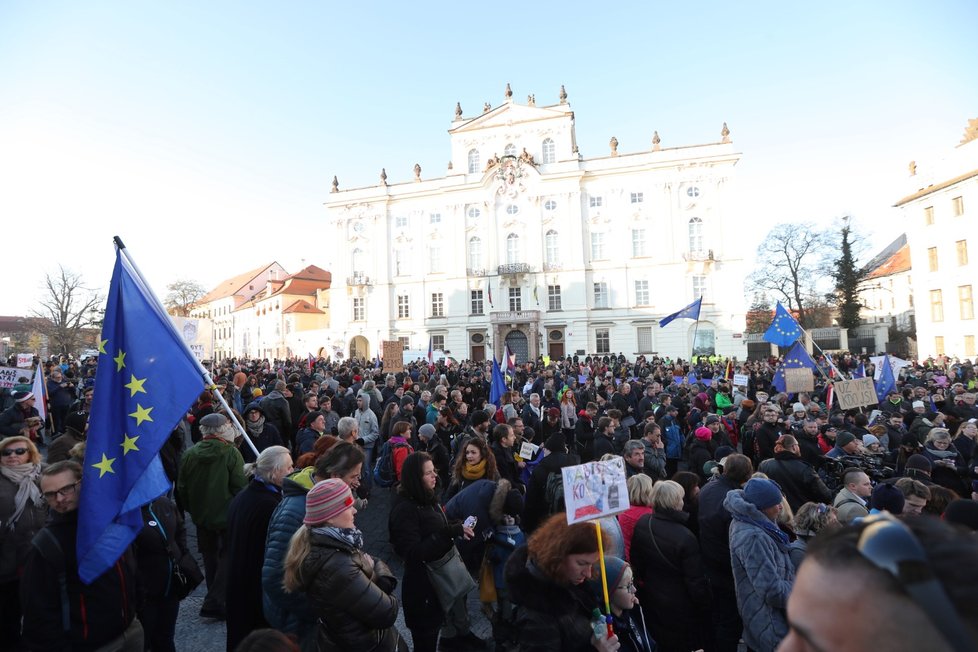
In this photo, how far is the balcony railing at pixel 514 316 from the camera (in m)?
39.3

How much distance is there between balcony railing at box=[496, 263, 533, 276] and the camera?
4031 cm

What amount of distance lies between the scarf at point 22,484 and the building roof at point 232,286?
2897 inches

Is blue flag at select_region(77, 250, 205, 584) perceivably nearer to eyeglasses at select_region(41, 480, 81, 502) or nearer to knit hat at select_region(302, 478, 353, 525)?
eyeglasses at select_region(41, 480, 81, 502)

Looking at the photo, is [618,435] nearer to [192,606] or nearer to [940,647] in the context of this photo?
[192,606]

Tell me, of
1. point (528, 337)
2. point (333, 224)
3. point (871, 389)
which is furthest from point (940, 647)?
point (333, 224)

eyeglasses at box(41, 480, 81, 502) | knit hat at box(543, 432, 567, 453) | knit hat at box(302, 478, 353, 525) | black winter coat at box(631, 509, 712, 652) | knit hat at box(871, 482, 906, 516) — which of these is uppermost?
eyeglasses at box(41, 480, 81, 502)

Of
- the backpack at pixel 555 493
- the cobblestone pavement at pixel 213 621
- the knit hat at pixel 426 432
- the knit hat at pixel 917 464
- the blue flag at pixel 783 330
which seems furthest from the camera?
the blue flag at pixel 783 330

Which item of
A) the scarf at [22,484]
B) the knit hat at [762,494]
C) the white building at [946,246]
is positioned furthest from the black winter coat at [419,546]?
the white building at [946,246]

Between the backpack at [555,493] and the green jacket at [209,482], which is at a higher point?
the green jacket at [209,482]

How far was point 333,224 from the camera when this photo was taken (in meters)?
44.9

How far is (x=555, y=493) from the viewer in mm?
5145

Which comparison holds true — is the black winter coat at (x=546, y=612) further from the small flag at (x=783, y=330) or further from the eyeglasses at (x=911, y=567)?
the small flag at (x=783, y=330)

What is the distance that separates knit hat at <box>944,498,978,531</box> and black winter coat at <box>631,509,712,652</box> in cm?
166

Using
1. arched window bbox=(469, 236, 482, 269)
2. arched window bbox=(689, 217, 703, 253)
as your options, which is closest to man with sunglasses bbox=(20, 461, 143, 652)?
arched window bbox=(469, 236, 482, 269)
